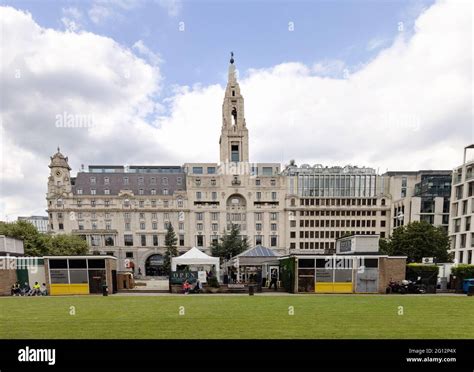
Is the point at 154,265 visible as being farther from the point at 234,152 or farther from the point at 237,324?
the point at 237,324

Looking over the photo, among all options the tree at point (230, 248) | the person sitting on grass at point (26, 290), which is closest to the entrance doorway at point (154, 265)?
the tree at point (230, 248)

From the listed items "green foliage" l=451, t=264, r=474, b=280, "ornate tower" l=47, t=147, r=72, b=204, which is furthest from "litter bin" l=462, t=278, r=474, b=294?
"ornate tower" l=47, t=147, r=72, b=204

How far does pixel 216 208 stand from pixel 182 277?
123 ft

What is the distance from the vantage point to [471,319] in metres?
9.07

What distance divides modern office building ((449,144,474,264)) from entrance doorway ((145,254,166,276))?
4826 centimetres

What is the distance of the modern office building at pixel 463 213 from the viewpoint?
37.2 m

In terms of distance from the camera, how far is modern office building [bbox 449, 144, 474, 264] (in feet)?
122

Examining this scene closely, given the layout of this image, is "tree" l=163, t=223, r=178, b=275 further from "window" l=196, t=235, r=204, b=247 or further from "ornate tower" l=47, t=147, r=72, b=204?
"ornate tower" l=47, t=147, r=72, b=204

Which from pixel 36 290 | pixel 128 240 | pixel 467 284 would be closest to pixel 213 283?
pixel 36 290

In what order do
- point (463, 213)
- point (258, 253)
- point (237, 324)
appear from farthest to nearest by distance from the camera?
point (463, 213) < point (258, 253) < point (237, 324)

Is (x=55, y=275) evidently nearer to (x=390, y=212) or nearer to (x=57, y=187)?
(x=57, y=187)

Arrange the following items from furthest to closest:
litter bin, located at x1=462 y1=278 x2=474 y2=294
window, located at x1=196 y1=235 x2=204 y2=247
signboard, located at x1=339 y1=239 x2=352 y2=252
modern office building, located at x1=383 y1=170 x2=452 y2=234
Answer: window, located at x1=196 y1=235 x2=204 y2=247 → modern office building, located at x1=383 y1=170 x2=452 y2=234 → signboard, located at x1=339 y1=239 x2=352 y2=252 → litter bin, located at x1=462 y1=278 x2=474 y2=294

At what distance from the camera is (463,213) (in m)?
39.6
